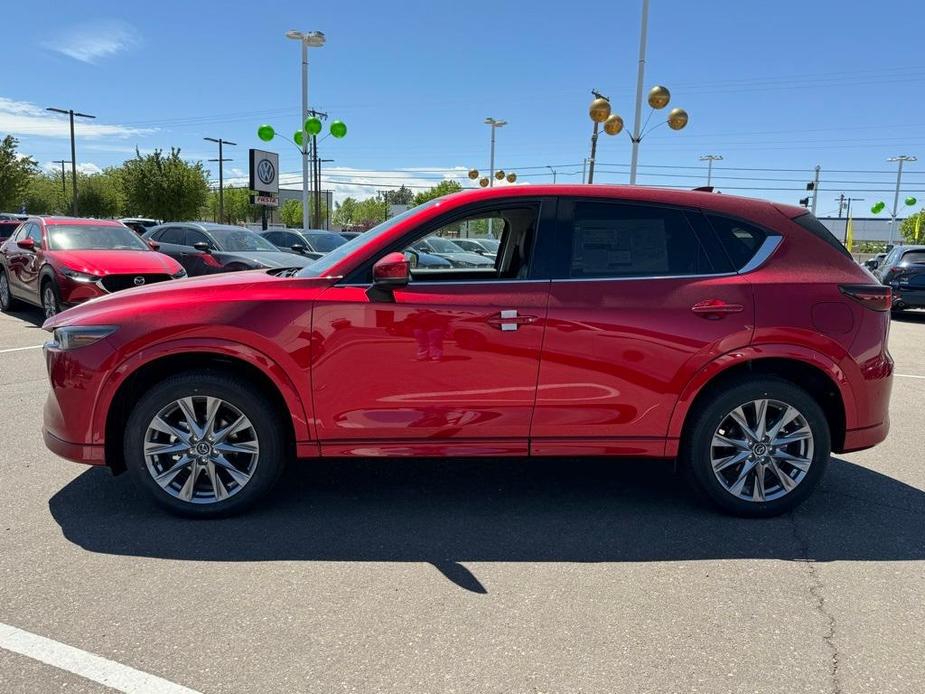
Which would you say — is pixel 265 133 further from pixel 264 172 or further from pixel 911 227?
pixel 911 227

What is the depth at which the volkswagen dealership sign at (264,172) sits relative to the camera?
26.5 meters

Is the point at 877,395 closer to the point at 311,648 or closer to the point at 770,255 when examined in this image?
the point at 770,255

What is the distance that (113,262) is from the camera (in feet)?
32.5

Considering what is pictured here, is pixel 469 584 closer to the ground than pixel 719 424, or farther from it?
closer to the ground

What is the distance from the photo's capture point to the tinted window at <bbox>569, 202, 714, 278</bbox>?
3.65 m

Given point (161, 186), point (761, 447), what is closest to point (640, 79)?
point (761, 447)

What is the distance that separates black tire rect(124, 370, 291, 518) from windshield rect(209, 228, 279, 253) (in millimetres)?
9540

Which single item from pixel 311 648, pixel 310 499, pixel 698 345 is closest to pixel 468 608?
pixel 311 648

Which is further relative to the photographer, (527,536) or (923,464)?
(923,464)

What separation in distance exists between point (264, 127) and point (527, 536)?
23.1 m

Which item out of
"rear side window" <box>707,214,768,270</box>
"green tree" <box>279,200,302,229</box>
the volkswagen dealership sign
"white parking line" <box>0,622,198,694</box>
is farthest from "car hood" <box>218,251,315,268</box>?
"green tree" <box>279,200,302,229</box>

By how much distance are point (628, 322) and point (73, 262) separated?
9.14 meters

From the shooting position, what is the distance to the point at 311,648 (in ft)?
8.43

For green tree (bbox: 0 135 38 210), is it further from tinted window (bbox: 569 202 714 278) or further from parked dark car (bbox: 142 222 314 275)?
tinted window (bbox: 569 202 714 278)
